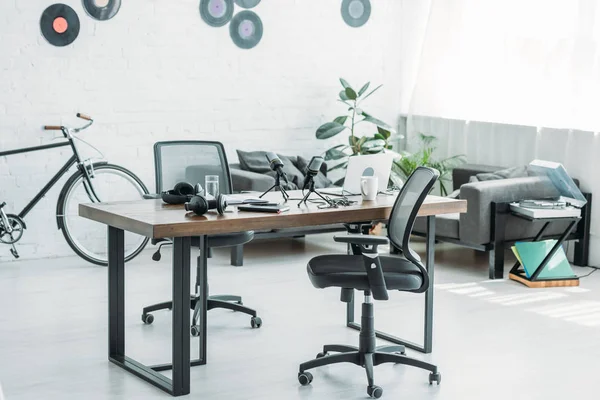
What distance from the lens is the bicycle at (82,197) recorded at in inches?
241

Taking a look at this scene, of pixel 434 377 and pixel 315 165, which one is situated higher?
pixel 315 165

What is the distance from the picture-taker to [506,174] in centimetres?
653

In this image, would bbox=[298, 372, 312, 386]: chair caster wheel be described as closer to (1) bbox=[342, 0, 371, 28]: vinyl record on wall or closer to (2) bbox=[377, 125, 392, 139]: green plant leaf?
(2) bbox=[377, 125, 392, 139]: green plant leaf

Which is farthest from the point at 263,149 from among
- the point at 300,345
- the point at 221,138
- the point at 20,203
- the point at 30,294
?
the point at 300,345

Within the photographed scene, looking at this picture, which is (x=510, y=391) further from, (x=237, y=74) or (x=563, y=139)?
(x=237, y=74)

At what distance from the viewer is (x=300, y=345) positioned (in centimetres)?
439

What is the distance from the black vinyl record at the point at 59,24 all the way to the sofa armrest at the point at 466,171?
3.01 m

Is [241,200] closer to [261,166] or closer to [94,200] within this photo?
[94,200]

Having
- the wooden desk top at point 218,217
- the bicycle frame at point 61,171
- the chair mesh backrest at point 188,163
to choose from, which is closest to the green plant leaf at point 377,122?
the bicycle frame at point 61,171

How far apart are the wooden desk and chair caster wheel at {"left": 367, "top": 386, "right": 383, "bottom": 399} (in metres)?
0.69

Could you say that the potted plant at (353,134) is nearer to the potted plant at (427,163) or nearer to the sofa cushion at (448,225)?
the potted plant at (427,163)

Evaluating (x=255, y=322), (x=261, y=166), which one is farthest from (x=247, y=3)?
(x=255, y=322)

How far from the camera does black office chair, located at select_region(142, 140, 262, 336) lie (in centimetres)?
467

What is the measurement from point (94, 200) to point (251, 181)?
107 centimetres
